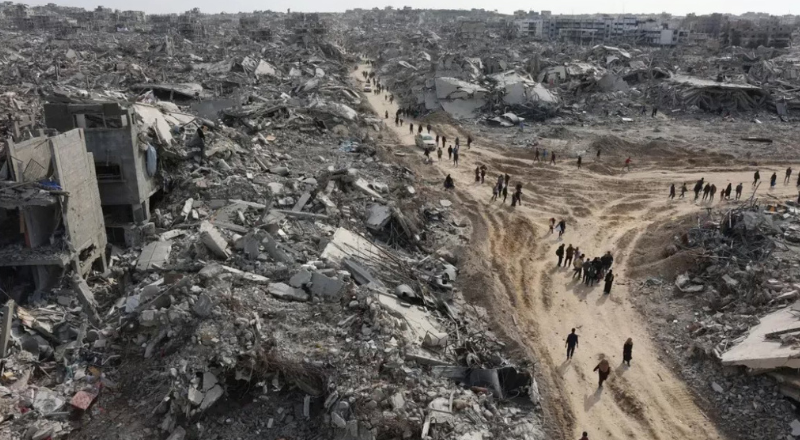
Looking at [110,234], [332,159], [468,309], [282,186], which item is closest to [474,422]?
[468,309]

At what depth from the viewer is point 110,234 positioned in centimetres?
1532

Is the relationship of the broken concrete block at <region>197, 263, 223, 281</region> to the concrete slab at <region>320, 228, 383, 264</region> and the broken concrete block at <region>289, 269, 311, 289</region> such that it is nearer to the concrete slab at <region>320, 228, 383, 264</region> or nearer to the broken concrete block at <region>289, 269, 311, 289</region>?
the broken concrete block at <region>289, 269, 311, 289</region>

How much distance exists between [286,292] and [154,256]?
4053 millimetres

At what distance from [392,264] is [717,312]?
8.33 m

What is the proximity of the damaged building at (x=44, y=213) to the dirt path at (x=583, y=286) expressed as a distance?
1048cm

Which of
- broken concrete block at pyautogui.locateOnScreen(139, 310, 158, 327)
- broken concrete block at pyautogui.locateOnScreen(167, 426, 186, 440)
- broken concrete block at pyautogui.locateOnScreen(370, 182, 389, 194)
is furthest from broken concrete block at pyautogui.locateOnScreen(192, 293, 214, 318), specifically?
broken concrete block at pyautogui.locateOnScreen(370, 182, 389, 194)

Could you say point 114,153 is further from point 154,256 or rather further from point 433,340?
point 433,340

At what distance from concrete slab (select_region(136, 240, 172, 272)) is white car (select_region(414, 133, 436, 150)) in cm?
1686

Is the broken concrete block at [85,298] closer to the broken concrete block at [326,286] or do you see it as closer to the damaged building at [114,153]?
the damaged building at [114,153]

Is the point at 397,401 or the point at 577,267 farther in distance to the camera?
the point at 577,267

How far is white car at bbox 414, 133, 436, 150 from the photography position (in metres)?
28.4

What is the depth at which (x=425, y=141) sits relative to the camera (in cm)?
2861

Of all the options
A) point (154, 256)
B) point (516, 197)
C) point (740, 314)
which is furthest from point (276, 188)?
point (740, 314)

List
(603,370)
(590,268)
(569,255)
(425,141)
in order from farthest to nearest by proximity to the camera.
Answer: (425,141) < (569,255) < (590,268) < (603,370)
